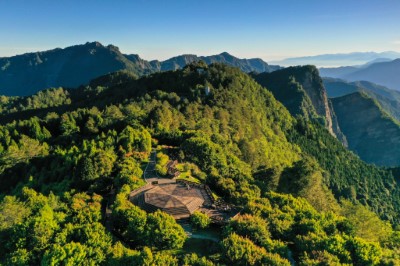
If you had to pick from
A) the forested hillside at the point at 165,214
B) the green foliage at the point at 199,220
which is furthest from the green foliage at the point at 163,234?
the green foliage at the point at 199,220

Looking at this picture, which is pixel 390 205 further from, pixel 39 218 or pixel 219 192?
pixel 39 218

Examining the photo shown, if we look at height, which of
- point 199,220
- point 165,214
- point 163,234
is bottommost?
point 199,220

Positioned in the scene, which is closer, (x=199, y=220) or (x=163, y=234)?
(x=163, y=234)

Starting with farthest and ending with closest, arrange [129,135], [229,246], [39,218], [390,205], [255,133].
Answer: [390,205], [255,133], [129,135], [39,218], [229,246]

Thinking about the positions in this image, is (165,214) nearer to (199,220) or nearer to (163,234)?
(163,234)

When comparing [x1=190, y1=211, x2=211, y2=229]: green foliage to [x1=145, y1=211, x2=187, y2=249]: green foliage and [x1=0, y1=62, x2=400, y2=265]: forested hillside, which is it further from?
[x1=145, y1=211, x2=187, y2=249]: green foliage

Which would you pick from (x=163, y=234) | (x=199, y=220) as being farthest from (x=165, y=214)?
(x=199, y=220)

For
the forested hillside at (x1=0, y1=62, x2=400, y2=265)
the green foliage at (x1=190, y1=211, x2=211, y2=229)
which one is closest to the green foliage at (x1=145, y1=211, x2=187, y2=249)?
the forested hillside at (x1=0, y1=62, x2=400, y2=265)

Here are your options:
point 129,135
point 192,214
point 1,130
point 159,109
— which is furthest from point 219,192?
point 1,130
